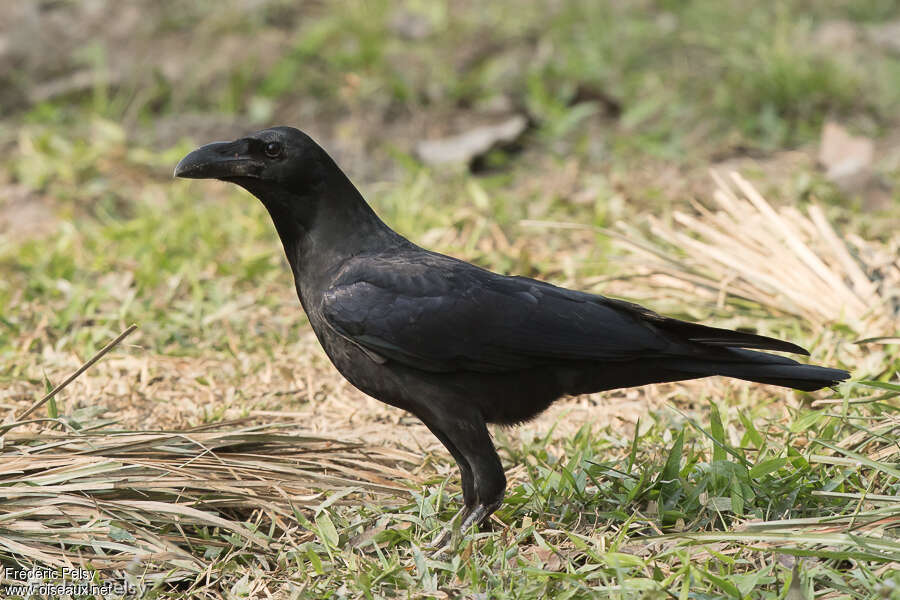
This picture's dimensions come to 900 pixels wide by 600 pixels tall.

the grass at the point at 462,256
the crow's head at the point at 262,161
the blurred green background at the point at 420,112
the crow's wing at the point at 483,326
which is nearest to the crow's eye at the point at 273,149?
the crow's head at the point at 262,161

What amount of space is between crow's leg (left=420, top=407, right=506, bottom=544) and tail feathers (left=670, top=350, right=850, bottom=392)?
2.09ft

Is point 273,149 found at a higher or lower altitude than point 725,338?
higher

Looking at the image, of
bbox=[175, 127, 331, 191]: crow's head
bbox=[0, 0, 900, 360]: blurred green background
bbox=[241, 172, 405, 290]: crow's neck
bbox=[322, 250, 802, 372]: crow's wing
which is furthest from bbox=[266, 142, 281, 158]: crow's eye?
bbox=[0, 0, 900, 360]: blurred green background

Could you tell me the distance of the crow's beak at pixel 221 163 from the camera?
11.1 feet

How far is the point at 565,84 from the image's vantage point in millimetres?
7547

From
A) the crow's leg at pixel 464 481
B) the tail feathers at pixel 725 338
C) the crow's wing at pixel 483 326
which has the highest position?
the crow's wing at pixel 483 326

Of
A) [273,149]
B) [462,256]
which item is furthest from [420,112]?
[273,149]

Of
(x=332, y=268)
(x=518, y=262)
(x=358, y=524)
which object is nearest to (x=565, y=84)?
(x=518, y=262)

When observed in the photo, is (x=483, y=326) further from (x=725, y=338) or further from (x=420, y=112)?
(x=420, y=112)

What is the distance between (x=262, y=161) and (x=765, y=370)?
5.67ft

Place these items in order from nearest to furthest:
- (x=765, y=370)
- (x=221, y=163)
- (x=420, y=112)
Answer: (x=765, y=370) → (x=221, y=163) → (x=420, y=112)

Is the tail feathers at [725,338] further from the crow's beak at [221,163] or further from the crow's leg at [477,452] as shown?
the crow's beak at [221,163]

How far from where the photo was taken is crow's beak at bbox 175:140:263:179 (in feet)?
11.1

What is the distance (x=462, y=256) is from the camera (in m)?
5.44
